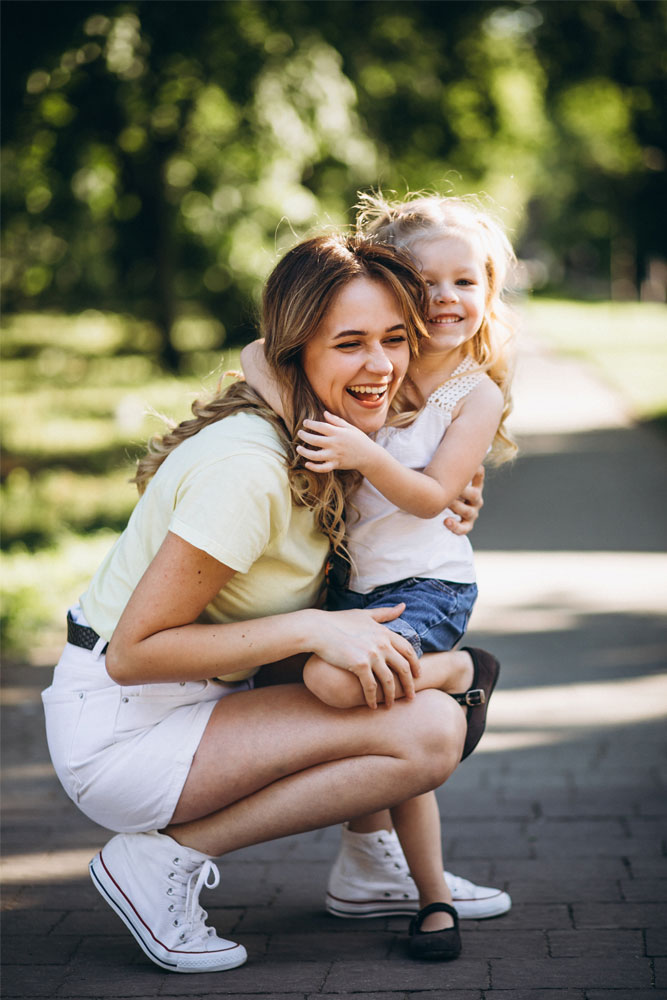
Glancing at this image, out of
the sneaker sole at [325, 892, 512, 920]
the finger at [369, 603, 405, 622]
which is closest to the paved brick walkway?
the sneaker sole at [325, 892, 512, 920]

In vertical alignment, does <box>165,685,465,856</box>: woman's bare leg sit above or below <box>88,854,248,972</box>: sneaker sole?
above

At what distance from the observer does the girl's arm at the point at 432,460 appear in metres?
2.73

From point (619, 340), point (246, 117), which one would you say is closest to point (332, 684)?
point (246, 117)

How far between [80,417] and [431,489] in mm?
14196

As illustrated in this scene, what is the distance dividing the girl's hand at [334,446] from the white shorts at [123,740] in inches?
25.8

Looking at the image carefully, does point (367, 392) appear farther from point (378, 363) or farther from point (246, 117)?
point (246, 117)

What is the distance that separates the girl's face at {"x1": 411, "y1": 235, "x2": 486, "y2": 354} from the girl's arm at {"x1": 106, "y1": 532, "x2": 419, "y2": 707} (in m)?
0.77

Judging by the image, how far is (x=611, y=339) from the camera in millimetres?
29281

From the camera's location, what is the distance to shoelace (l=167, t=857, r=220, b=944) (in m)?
2.89

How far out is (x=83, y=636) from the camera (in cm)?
303

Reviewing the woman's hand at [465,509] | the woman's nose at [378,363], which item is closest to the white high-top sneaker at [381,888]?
the woman's hand at [465,509]

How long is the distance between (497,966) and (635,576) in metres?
4.65

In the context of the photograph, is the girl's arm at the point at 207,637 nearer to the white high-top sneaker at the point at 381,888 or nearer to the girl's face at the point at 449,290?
the white high-top sneaker at the point at 381,888

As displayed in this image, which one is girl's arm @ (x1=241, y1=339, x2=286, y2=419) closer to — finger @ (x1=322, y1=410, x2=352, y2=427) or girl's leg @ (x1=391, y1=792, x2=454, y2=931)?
finger @ (x1=322, y1=410, x2=352, y2=427)
